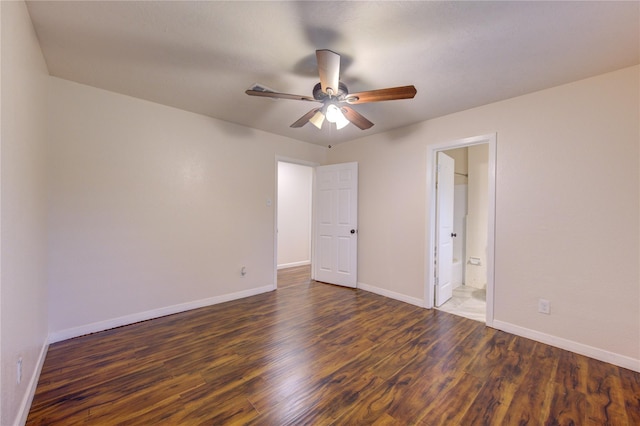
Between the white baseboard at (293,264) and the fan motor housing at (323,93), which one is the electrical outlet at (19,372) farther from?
the white baseboard at (293,264)

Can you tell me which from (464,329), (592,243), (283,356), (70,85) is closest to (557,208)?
(592,243)

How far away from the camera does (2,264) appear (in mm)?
1187

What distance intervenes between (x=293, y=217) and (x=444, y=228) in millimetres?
3427

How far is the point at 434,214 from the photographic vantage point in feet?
10.9

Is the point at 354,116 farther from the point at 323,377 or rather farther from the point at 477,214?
the point at 477,214

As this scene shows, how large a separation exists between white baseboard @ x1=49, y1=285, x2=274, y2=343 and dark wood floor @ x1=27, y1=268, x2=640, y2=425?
0.28ft

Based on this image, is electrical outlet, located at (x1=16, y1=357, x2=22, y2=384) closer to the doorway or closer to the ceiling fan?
the ceiling fan

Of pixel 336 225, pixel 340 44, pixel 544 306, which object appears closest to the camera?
pixel 340 44

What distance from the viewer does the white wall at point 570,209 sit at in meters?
2.09

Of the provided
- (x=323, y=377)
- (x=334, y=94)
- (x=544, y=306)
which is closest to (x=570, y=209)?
(x=544, y=306)

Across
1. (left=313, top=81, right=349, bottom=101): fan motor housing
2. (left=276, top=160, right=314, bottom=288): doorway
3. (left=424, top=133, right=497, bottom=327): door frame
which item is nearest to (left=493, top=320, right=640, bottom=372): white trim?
(left=424, top=133, right=497, bottom=327): door frame

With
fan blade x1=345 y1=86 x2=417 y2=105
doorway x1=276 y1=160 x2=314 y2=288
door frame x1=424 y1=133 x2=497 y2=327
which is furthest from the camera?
doorway x1=276 y1=160 x2=314 y2=288

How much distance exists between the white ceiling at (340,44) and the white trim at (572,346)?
2.34m

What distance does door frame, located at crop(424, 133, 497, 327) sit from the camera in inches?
109
